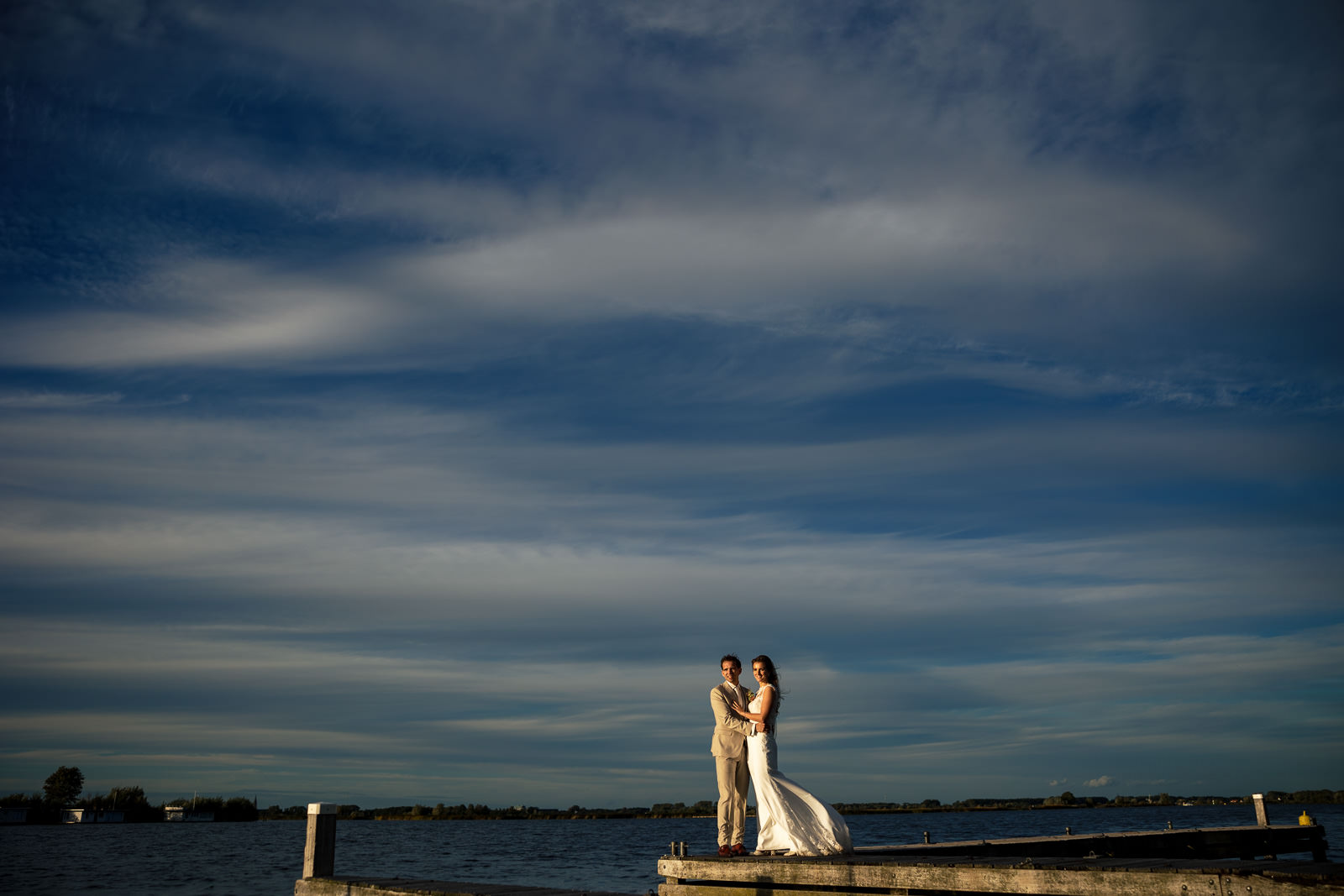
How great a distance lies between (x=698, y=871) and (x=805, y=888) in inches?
56.1

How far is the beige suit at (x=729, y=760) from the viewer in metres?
11.9

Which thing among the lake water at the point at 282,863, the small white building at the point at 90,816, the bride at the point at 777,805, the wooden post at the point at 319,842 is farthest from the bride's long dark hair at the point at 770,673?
the small white building at the point at 90,816

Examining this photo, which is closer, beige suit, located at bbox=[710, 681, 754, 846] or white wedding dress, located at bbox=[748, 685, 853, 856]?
white wedding dress, located at bbox=[748, 685, 853, 856]

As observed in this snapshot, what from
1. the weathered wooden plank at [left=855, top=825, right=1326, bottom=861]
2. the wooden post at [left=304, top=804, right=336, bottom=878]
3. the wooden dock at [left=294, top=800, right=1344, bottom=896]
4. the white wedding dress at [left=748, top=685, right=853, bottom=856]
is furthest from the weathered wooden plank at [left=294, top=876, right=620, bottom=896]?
Answer: the weathered wooden plank at [left=855, top=825, right=1326, bottom=861]

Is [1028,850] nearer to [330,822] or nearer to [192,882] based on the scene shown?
[330,822]

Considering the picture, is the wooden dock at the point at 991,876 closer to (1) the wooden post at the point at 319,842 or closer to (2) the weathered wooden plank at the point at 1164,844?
(1) the wooden post at the point at 319,842

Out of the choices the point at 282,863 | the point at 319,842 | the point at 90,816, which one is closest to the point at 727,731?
the point at 319,842

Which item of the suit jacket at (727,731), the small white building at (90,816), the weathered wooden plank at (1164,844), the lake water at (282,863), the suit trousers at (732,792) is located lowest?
the small white building at (90,816)

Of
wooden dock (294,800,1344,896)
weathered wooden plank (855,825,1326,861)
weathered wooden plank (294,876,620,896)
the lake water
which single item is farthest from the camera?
the lake water

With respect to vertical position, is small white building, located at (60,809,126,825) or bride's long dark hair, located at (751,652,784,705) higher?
bride's long dark hair, located at (751,652,784,705)

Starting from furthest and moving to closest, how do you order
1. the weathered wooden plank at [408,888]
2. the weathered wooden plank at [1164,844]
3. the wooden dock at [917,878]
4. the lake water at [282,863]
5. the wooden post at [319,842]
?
the lake water at [282,863]
the weathered wooden plank at [1164,844]
the wooden post at [319,842]
the weathered wooden plank at [408,888]
the wooden dock at [917,878]

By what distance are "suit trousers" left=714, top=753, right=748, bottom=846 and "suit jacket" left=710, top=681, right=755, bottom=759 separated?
0.09 meters

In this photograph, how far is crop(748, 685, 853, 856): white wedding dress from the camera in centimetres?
1120

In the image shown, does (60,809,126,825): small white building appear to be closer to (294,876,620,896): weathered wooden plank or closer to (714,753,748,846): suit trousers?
(294,876,620,896): weathered wooden plank
